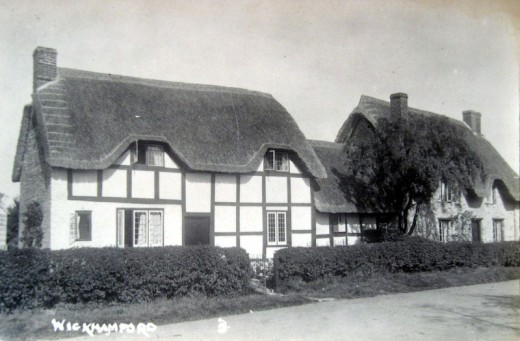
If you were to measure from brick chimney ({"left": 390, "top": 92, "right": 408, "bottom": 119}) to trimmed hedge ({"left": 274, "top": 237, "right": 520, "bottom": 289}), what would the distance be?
8.12 meters

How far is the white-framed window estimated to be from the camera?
19203 millimetres

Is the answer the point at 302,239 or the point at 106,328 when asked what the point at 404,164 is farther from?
the point at 106,328

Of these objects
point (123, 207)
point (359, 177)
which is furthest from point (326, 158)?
point (123, 207)

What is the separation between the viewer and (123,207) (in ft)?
61.7

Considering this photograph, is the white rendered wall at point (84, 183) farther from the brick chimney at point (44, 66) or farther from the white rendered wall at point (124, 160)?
the brick chimney at point (44, 66)

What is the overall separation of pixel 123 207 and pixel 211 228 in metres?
3.63

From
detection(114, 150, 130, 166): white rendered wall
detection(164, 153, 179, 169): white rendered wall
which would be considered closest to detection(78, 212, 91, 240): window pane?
detection(114, 150, 130, 166): white rendered wall

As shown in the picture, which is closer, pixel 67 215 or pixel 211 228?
pixel 67 215

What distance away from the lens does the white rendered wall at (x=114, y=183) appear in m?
18.6

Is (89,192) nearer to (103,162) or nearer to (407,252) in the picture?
(103,162)

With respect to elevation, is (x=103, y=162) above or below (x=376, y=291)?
above

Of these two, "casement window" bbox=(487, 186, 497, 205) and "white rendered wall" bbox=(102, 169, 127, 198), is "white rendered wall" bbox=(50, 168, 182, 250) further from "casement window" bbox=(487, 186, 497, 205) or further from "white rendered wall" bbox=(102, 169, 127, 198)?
"casement window" bbox=(487, 186, 497, 205)

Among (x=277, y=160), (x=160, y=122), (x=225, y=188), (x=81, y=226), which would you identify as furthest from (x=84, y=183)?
(x=277, y=160)

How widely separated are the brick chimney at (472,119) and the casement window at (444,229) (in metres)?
10.9
